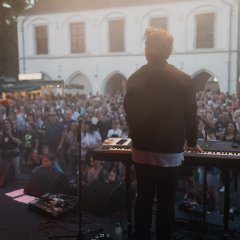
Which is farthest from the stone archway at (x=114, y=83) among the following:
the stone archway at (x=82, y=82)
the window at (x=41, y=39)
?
the window at (x=41, y=39)

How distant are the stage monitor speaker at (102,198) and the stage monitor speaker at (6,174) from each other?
228 centimetres

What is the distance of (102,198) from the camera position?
18.7ft

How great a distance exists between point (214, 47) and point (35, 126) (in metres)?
18.7

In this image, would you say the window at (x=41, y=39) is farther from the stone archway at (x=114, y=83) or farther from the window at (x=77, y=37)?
the stone archway at (x=114, y=83)

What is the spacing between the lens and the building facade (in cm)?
2645

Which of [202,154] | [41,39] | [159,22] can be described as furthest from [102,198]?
[41,39]

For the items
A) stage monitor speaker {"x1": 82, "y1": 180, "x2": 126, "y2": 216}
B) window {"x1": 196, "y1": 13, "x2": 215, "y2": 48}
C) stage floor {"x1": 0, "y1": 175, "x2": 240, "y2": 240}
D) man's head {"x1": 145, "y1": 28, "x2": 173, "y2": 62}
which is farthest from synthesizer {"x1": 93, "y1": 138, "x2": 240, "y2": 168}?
window {"x1": 196, "y1": 13, "x2": 215, "y2": 48}

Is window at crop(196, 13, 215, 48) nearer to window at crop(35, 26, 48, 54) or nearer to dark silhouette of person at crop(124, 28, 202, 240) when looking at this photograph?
window at crop(35, 26, 48, 54)

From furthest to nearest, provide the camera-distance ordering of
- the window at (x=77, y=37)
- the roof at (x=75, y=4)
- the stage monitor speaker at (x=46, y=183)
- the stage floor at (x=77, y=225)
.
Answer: the window at (x=77, y=37), the roof at (x=75, y=4), the stage monitor speaker at (x=46, y=183), the stage floor at (x=77, y=225)

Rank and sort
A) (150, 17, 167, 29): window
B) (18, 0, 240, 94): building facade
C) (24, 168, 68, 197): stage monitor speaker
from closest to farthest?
(24, 168, 68, 197): stage monitor speaker → (18, 0, 240, 94): building facade → (150, 17, 167, 29): window

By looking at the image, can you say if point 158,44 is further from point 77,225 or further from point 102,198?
point 102,198

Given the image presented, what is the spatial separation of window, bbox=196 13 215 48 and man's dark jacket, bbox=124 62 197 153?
25117mm

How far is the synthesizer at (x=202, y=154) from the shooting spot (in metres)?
3.67

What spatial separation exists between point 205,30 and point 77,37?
981 centimetres
